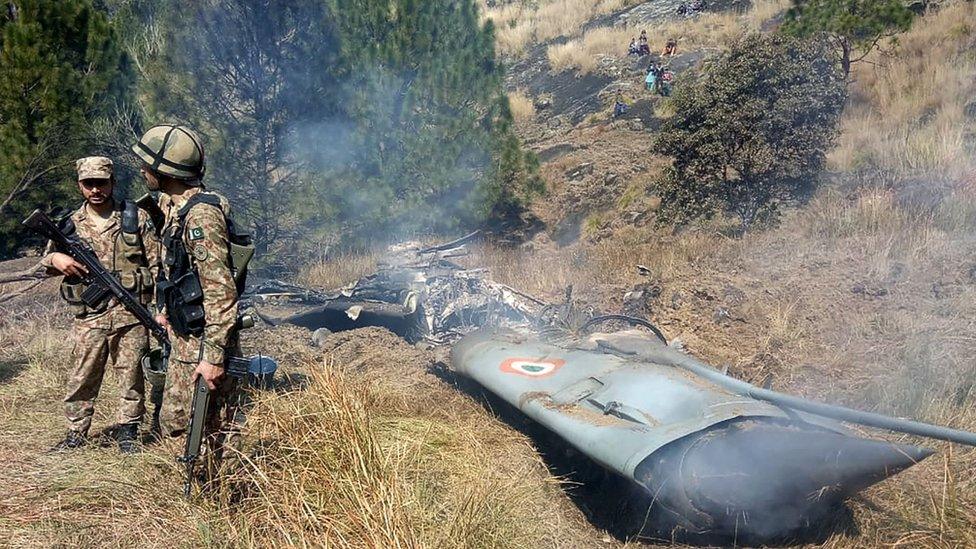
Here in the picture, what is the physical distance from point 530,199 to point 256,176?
5482mm

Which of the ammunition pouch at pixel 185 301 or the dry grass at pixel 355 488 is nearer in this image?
the dry grass at pixel 355 488

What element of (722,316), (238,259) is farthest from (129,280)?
(722,316)

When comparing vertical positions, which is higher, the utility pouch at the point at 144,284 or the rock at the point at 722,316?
the utility pouch at the point at 144,284

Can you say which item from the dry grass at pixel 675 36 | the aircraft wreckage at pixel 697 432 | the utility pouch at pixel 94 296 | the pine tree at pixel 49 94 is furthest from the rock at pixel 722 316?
the dry grass at pixel 675 36


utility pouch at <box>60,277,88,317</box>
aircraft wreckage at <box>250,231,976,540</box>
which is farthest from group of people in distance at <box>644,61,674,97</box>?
utility pouch at <box>60,277,88,317</box>

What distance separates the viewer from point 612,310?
7.80 m

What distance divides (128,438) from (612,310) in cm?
529

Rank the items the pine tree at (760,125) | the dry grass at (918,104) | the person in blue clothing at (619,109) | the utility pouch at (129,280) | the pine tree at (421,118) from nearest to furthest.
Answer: the utility pouch at (129,280)
the dry grass at (918,104)
the pine tree at (760,125)
the pine tree at (421,118)
the person in blue clothing at (619,109)

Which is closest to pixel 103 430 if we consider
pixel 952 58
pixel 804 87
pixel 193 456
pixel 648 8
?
pixel 193 456

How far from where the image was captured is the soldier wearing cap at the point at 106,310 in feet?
12.8

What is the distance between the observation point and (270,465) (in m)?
3.13

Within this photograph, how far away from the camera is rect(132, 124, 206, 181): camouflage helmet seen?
311 centimetres

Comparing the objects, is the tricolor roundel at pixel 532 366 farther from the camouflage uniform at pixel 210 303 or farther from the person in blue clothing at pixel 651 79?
the person in blue clothing at pixel 651 79

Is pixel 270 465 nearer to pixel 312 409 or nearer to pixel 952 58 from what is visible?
pixel 312 409
